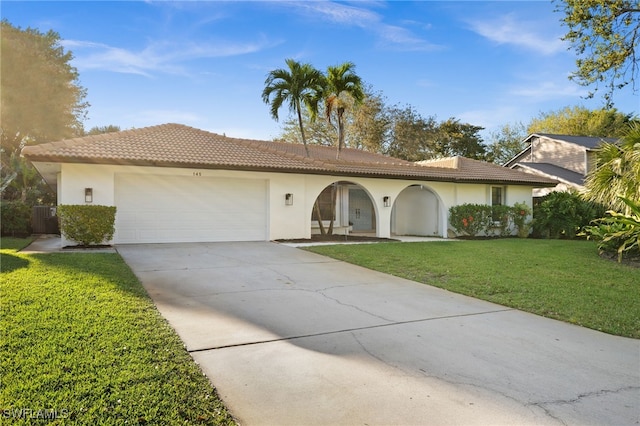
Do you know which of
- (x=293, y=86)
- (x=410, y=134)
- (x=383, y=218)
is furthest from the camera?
(x=410, y=134)

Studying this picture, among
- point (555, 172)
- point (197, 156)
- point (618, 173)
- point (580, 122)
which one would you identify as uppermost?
point (580, 122)

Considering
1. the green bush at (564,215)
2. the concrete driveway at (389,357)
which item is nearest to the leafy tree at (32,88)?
the concrete driveway at (389,357)

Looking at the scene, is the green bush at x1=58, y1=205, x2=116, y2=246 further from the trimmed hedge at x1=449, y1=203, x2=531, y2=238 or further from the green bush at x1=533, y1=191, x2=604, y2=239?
the green bush at x1=533, y1=191, x2=604, y2=239

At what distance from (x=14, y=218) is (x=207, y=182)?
794cm

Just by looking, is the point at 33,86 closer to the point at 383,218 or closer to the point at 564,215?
the point at 383,218

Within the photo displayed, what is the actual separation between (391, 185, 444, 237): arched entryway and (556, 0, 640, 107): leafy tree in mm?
7897

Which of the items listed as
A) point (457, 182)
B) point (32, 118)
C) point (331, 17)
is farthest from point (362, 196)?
point (32, 118)

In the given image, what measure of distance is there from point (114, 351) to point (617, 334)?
6.18 metres

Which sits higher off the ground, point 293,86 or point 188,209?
point 293,86

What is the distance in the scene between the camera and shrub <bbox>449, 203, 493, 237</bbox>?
18.3m

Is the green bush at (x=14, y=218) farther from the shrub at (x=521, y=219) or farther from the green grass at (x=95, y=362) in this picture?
the shrub at (x=521, y=219)

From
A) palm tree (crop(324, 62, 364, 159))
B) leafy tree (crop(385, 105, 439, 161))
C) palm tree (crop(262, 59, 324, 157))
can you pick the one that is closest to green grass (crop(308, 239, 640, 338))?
palm tree (crop(324, 62, 364, 159))

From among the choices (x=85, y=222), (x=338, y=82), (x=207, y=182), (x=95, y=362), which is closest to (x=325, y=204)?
(x=338, y=82)

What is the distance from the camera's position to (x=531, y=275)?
8.93 m
